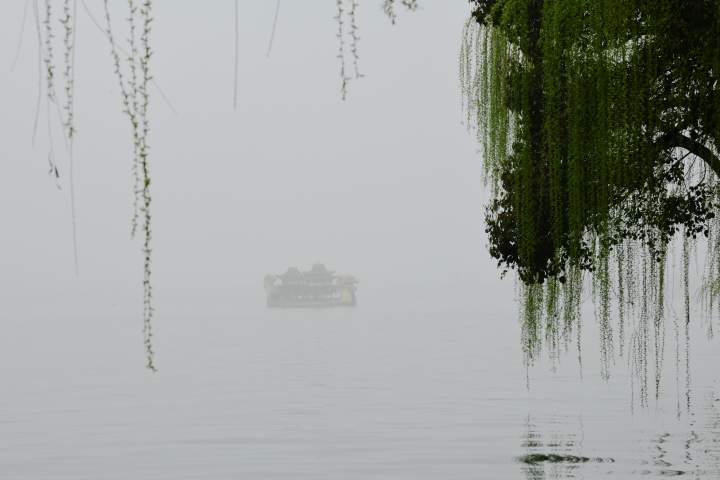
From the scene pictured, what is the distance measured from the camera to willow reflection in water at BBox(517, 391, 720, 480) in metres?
13.1

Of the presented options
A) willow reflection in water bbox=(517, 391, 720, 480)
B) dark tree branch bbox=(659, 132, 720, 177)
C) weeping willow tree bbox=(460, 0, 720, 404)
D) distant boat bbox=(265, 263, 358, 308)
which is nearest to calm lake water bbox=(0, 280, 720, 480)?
willow reflection in water bbox=(517, 391, 720, 480)

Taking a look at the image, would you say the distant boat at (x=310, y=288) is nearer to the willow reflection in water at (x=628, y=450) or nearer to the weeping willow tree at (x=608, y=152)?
the willow reflection in water at (x=628, y=450)

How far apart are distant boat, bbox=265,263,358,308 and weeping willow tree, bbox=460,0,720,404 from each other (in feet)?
371

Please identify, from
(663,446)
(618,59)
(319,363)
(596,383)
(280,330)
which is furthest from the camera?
(280,330)

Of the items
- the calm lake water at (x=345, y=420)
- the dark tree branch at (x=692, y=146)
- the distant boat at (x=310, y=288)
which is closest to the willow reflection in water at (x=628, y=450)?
the calm lake water at (x=345, y=420)

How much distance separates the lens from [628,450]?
591 inches

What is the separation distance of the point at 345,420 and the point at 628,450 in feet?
22.5

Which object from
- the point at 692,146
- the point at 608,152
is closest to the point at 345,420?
the point at 692,146

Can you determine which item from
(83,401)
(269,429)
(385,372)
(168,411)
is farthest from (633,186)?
(385,372)

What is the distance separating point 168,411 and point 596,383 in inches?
472

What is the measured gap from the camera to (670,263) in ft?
29.1

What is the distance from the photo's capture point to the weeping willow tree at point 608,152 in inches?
327

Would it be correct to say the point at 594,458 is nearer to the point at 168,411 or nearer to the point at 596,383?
the point at 168,411

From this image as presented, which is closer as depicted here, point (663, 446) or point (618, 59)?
point (618, 59)
